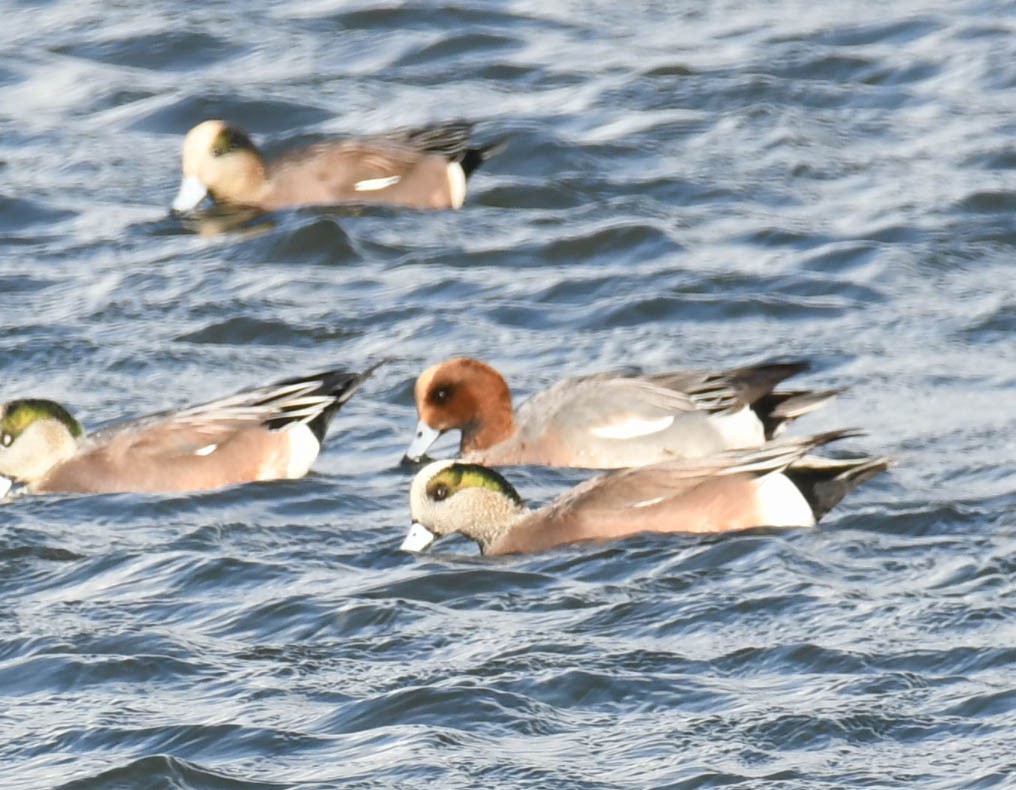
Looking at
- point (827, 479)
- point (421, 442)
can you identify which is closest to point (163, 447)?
point (421, 442)

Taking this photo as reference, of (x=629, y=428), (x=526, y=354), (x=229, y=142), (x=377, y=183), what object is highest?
Result: (x=229, y=142)

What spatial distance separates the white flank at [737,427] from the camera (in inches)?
361

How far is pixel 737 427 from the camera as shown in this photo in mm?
9188

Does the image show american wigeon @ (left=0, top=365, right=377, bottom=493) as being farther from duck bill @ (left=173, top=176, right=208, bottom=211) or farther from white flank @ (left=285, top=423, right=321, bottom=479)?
duck bill @ (left=173, top=176, right=208, bottom=211)

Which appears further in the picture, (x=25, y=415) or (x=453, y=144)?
(x=453, y=144)

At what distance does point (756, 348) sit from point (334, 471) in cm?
206

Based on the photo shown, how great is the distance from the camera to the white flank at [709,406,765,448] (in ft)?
30.1

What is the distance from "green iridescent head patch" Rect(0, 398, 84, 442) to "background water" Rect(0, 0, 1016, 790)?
0.31 m

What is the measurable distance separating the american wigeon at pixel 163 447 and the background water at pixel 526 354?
114mm

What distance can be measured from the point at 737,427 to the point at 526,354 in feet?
4.97

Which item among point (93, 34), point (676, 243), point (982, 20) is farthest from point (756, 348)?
point (93, 34)

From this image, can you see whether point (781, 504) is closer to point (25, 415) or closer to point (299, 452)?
point (299, 452)

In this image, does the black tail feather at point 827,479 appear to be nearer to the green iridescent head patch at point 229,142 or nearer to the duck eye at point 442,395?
the duck eye at point 442,395

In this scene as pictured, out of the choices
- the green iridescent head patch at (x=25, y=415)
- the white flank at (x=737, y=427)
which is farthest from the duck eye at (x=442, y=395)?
the green iridescent head patch at (x=25, y=415)
